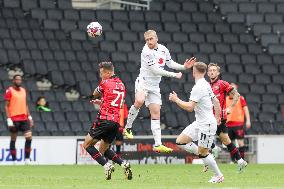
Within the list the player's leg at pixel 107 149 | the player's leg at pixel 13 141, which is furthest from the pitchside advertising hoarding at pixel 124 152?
the player's leg at pixel 107 149

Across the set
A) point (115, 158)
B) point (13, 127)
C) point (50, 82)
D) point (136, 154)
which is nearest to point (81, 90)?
point (50, 82)

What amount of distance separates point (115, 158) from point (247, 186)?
2.68 metres

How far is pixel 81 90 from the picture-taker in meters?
29.0

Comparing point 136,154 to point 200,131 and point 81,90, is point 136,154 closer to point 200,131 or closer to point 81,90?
point 81,90

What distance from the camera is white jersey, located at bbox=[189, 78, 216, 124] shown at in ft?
49.3

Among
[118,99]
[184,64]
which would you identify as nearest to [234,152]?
[184,64]

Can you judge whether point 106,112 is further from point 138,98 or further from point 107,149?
Result: point 138,98

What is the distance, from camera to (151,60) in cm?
1850

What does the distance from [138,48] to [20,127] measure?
7.73m

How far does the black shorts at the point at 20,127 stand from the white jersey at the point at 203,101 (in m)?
9.34

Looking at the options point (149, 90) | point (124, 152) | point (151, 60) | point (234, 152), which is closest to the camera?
point (151, 60)

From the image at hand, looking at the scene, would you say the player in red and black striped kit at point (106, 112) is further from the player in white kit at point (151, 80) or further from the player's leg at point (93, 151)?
the player in white kit at point (151, 80)

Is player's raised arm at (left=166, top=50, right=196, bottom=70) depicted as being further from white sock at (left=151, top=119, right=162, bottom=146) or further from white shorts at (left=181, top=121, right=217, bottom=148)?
white shorts at (left=181, top=121, right=217, bottom=148)

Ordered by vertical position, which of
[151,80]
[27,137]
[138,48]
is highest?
[138,48]
